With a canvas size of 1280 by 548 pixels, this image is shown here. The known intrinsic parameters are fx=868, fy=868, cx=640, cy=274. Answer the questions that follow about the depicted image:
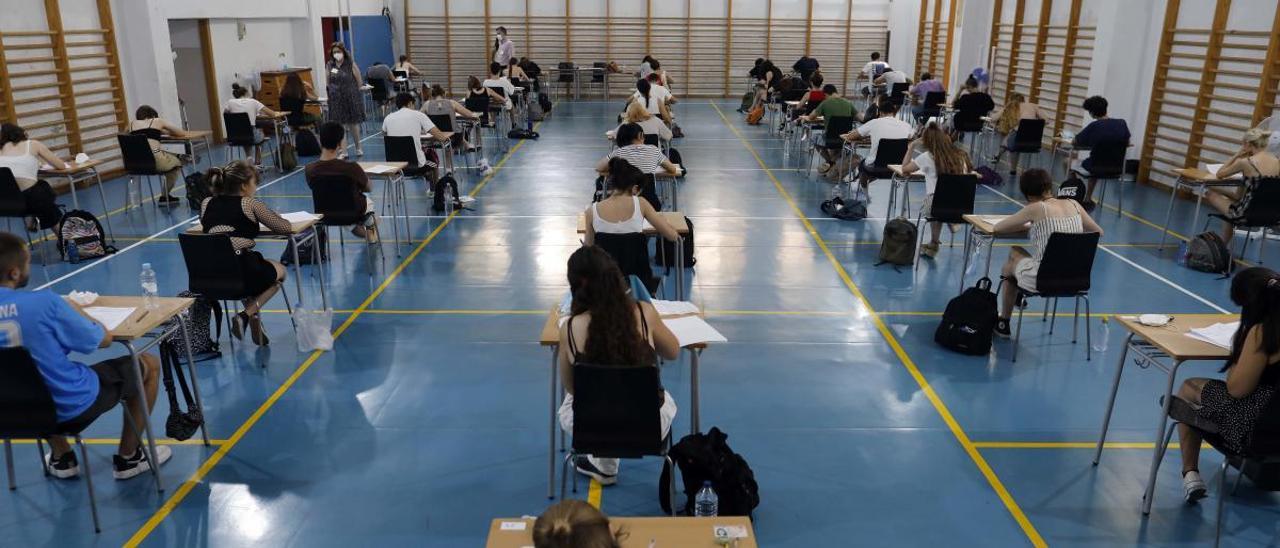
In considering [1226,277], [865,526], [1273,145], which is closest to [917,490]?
[865,526]

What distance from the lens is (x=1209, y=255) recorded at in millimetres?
7777

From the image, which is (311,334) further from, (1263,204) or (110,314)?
(1263,204)

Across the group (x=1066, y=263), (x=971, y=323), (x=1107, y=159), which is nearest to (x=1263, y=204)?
(x=1107, y=159)

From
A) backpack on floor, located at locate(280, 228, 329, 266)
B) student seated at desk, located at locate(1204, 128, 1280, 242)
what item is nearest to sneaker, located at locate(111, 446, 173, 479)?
backpack on floor, located at locate(280, 228, 329, 266)

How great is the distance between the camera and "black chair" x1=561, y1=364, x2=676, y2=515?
11.0 ft

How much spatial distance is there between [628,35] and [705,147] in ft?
30.3

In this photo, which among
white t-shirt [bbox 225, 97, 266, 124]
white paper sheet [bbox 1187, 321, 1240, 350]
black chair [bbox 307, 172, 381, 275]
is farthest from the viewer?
white t-shirt [bbox 225, 97, 266, 124]

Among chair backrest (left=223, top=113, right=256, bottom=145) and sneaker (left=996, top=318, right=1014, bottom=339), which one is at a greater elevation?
chair backrest (left=223, top=113, right=256, bottom=145)

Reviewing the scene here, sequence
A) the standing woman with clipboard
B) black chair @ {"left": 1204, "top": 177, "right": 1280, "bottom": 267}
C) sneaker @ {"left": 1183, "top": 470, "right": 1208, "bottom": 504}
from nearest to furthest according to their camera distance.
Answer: sneaker @ {"left": 1183, "top": 470, "right": 1208, "bottom": 504} → black chair @ {"left": 1204, "top": 177, "right": 1280, "bottom": 267} → the standing woman with clipboard

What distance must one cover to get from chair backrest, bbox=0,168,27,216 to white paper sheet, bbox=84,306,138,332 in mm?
4719

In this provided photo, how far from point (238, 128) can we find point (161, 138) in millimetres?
1340

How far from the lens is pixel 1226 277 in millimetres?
7672

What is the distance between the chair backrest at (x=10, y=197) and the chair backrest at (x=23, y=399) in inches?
211

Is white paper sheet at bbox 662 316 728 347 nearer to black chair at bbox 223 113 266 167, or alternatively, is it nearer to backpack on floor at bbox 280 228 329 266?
backpack on floor at bbox 280 228 329 266
